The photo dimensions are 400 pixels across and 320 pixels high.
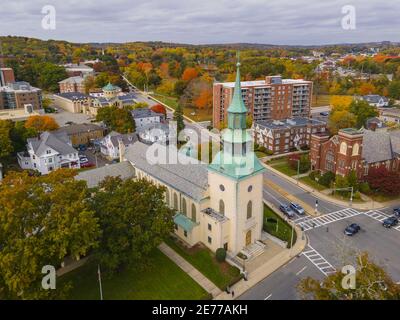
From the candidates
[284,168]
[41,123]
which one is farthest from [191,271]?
[41,123]

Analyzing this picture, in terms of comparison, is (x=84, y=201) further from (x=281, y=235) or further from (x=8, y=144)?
(x=8, y=144)

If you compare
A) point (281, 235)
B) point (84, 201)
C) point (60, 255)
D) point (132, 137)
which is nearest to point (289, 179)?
point (281, 235)

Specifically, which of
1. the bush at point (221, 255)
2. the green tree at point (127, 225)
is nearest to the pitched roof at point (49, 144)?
the green tree at point (127, 225)

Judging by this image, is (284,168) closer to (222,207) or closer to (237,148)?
(222,207)

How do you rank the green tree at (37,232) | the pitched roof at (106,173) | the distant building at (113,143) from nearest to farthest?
the green tree at (37,232) < the pitched roof at (106,173) < the distant building at (113,143)

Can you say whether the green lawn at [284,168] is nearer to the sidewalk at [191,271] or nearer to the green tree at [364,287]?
the sidewalk at [191,271]

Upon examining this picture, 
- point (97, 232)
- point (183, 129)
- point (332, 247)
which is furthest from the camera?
point (183, 129)

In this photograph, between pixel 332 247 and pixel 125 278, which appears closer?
pixel 125 278
